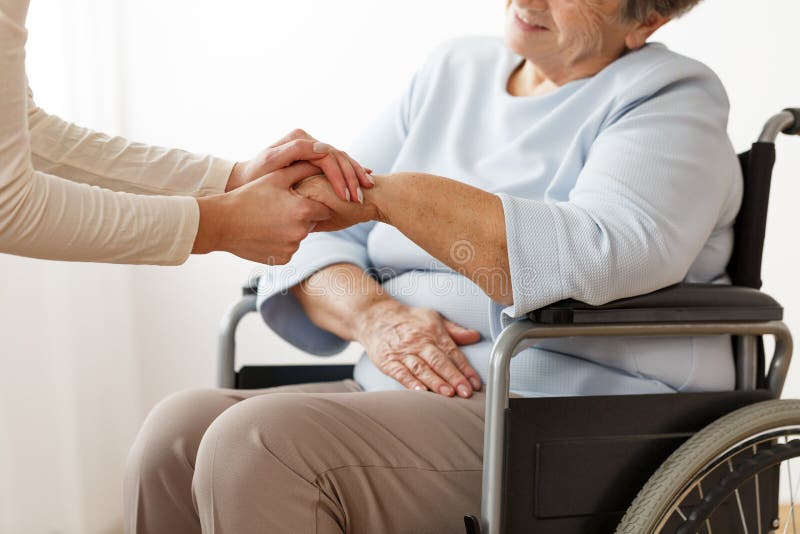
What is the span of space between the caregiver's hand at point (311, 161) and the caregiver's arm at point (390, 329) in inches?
8.2

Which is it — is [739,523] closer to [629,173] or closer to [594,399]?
[594,399]

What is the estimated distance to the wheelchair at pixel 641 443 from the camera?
1.00m

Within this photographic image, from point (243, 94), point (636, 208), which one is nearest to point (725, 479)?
point (636, 208)

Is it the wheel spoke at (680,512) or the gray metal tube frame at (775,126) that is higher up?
the gray metal tube frame at (775,126)

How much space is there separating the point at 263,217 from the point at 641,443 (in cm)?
57

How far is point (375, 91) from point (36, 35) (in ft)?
2.89

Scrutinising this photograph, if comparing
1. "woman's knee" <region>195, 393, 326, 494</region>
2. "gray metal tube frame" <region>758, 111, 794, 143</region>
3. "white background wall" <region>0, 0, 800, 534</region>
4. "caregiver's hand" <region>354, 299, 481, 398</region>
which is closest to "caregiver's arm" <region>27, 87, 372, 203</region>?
"caregiver's hand" <region>354, 299, 481, 398</region>

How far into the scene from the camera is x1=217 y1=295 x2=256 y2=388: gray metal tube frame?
4.78ft

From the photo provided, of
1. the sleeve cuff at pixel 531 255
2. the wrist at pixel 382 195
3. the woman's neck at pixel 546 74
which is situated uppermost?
the woman's neck at pixel 546 74

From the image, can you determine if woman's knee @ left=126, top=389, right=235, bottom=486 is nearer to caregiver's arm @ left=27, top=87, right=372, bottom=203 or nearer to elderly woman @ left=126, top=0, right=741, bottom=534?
elderly woman @ left=126, top=0, right=741, bottom=534

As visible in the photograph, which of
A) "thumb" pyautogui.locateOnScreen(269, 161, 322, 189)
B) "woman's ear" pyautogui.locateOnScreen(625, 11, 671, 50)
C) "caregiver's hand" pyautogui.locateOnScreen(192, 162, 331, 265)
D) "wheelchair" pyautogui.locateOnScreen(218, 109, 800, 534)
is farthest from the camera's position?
"woman's ear" pyautogui.locateOnScreen(625, 11, 671, 50)

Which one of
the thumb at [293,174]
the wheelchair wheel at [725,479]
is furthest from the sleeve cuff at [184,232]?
the wheelchair wheel at [725,479]

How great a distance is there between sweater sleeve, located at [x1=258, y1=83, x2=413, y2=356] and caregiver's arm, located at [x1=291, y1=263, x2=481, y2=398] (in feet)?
0.07

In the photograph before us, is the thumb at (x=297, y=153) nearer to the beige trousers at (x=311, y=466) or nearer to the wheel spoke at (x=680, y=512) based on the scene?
the beige trousers at (x=311, y=466)
